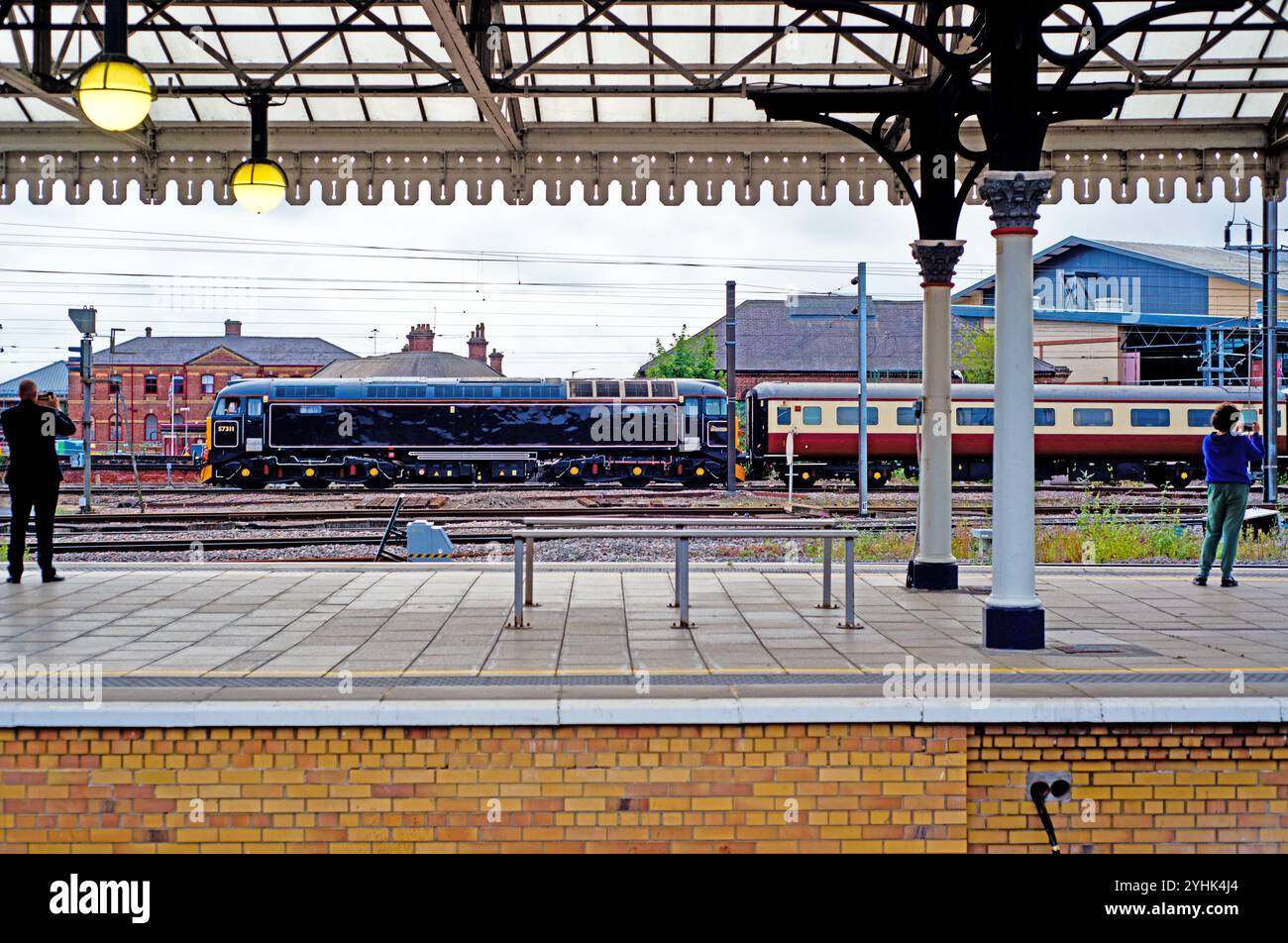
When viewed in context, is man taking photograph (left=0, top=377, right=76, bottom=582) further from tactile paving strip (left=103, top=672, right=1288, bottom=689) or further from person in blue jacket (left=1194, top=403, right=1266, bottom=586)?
person in blue jacket (left=1194, top=403, right=1266, bottom=586)

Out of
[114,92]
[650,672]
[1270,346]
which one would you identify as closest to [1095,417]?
[1270,346]

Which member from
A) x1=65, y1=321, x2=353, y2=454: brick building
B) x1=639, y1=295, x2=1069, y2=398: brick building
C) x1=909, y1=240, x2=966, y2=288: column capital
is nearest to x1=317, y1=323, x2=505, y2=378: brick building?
x1=65, y1=321, x2=353, y2=454: brick building

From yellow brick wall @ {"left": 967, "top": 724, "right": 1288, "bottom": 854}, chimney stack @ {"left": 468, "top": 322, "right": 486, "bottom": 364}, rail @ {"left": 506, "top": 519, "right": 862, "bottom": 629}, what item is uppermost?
chimney stack @ {"left": 468, "top": 322, "right": 486, "bottom": 364}

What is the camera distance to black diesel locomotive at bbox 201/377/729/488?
32000 millimetres

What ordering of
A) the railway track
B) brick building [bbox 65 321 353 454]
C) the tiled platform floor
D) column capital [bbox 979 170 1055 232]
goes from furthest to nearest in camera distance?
brick building [bbox 65 321 353 454] < the railway track < column capital [bbox 979 170 1055 232] < the tiled platform floor

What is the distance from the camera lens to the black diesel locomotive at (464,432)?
3200cm

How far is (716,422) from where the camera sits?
106 ft

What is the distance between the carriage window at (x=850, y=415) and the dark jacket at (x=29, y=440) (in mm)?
25600

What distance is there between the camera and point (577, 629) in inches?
293

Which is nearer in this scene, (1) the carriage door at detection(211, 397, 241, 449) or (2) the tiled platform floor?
(2) the tiled platform floor

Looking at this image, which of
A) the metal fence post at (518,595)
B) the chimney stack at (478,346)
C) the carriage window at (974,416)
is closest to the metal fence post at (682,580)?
the metal fence post at (518,595)

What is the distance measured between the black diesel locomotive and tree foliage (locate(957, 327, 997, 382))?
17.7 metres

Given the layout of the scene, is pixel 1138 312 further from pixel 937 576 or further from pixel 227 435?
pixel 937 576
